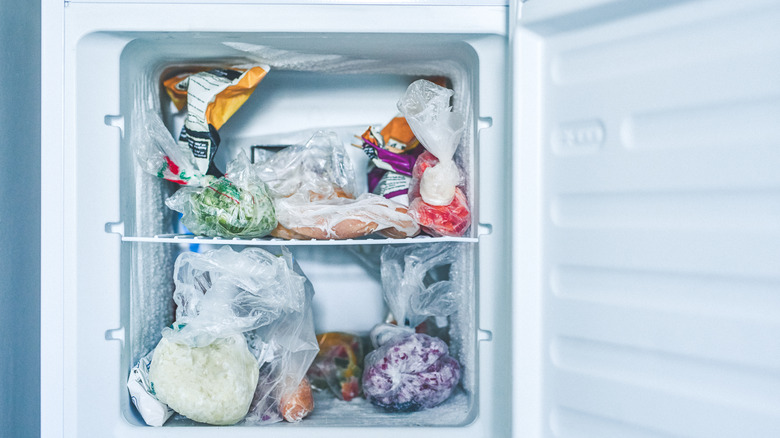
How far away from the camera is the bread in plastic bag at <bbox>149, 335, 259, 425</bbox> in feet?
2.82

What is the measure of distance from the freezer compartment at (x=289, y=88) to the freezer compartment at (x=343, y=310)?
0.08 m

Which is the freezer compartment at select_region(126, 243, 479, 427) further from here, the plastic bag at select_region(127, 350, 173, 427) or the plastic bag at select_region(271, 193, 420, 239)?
the plastic bag at select_region(271, 193, 420, 239)

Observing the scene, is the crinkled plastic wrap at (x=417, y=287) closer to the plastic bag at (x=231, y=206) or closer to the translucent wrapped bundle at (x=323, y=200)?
the translucent wrapped bundle at (x=323, y=200)

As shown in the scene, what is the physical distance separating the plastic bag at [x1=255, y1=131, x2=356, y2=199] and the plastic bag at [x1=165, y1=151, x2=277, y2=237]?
68 millimetres

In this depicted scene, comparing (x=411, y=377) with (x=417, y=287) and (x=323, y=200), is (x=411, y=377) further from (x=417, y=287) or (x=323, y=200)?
(x=323, y=200)

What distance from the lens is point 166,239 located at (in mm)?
875

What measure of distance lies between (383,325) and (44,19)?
32.9 inches

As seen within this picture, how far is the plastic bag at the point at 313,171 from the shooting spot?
3.26 feet
